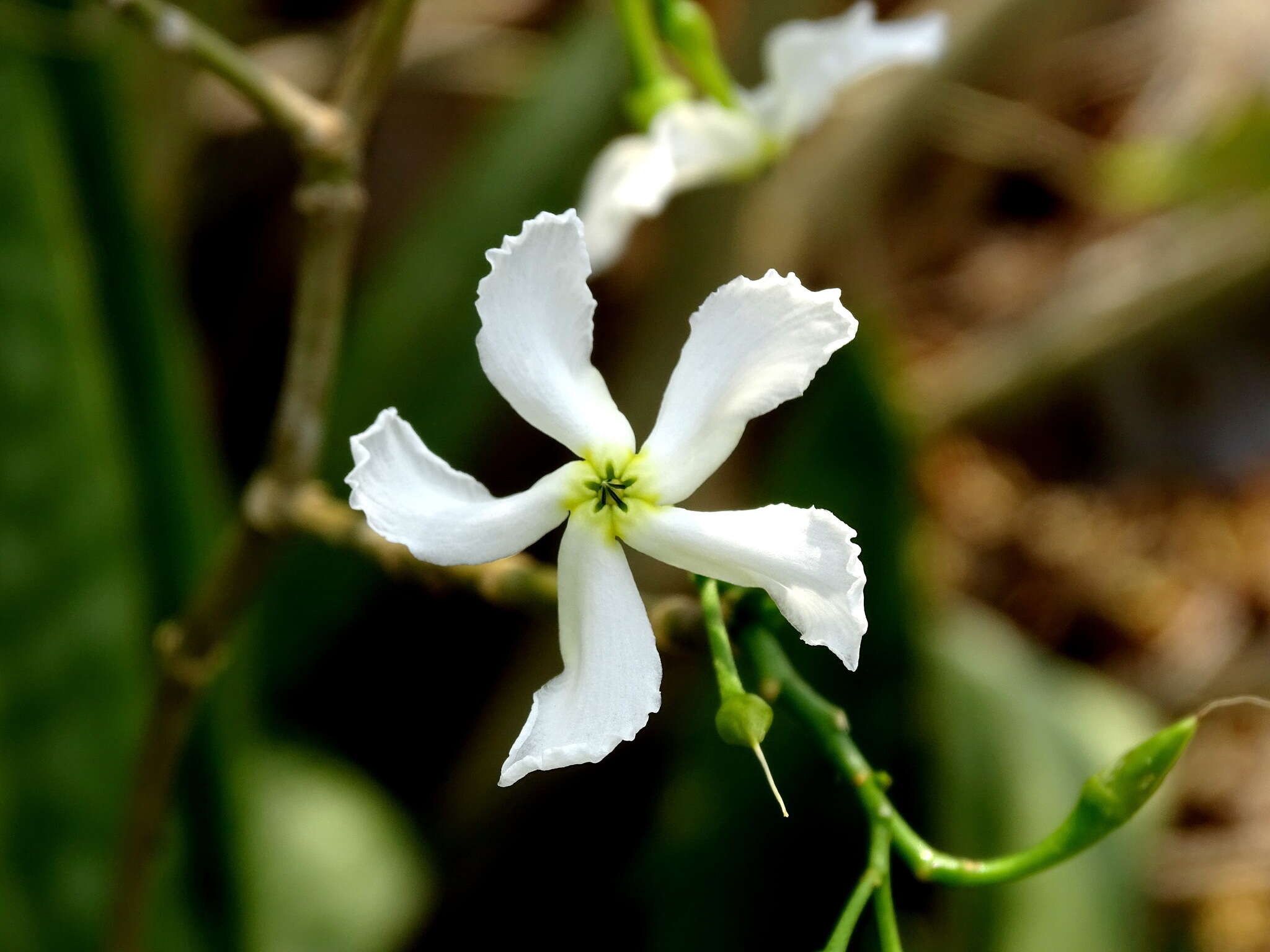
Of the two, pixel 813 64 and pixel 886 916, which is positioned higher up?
pixel 813 64

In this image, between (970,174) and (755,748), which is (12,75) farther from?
(970,174)

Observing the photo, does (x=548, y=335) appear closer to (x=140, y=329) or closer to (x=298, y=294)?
(x=298, y=294)

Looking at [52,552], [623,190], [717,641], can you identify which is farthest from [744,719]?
[52,552]

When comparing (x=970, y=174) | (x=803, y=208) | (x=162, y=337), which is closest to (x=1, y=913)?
(x=162, y=337)

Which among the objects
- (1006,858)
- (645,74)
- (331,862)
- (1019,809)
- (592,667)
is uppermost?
(645,74)

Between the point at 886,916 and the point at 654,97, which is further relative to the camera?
the point at 654,97

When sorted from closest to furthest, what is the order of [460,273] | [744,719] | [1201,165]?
[744,719] → [460,273] → [1201,165]

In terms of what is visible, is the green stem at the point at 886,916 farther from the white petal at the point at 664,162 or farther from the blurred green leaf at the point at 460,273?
the blurred green leaf at the point at 460,273
